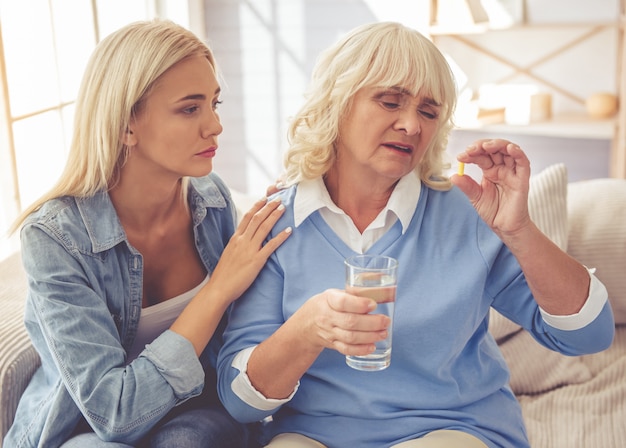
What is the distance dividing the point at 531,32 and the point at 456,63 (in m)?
0.43

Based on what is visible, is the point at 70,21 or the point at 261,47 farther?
the point at 261,47

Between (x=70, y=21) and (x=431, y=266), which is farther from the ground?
(x=70, y=21)

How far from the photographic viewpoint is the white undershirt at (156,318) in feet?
5.75

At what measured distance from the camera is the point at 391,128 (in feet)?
5.27

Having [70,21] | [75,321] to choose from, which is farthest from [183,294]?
[70,21]

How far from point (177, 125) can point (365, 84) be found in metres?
0.41

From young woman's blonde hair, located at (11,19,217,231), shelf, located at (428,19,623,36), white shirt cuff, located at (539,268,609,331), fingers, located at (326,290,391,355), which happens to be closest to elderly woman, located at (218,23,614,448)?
white shirt cuff, located at (539,268,609,331)

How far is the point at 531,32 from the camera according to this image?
4152 millimetres

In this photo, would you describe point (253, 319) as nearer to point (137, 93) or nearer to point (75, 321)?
point (75, 321)

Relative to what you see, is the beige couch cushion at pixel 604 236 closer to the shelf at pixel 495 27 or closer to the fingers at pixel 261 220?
the fingers at pixel 261 220

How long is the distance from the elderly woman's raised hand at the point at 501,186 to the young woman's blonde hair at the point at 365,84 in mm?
187

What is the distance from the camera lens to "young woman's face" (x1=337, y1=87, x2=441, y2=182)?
1594 mm

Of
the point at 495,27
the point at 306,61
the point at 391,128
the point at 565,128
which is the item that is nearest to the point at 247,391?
the point at 391,128

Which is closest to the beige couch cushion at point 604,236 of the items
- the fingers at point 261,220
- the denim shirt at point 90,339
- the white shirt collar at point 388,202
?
the white shirt collar at point 388,202
